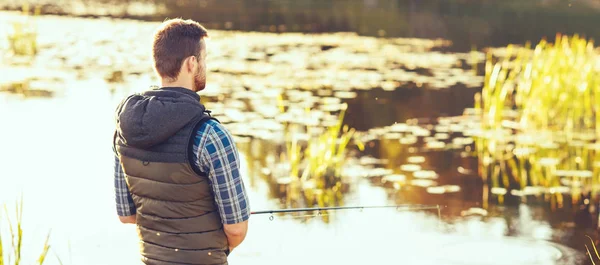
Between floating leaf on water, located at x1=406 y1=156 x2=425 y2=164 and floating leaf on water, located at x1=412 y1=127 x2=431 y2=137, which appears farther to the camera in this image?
floating leaf on water, located at x1=412 y1=127 x2=431 y2=137

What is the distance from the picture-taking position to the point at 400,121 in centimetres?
967

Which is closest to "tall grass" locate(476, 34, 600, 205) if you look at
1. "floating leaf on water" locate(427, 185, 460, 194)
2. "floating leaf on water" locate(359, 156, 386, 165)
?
"floating leaf on water" locate(427, 185, 460, 194)

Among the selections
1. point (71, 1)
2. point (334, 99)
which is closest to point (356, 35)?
point (334, 99)

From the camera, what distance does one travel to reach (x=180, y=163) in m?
2.36

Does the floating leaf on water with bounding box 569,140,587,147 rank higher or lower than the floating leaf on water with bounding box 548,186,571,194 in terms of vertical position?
higher

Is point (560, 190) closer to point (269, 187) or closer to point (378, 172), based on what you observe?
point (378, 172)

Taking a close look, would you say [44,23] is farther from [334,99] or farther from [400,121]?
[400,121]

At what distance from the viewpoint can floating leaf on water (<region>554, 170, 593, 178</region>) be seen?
7.56m

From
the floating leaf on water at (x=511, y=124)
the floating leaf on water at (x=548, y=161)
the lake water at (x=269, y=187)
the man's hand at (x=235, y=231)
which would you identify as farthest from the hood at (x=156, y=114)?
the floating leaf on water at (x=511, y=124)

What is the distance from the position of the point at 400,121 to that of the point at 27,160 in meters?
3.96

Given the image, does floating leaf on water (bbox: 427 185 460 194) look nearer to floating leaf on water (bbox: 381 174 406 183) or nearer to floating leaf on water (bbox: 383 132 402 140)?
floating leaf on water (bbox: 381 174 406 183)

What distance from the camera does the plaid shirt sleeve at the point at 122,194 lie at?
2.61 m

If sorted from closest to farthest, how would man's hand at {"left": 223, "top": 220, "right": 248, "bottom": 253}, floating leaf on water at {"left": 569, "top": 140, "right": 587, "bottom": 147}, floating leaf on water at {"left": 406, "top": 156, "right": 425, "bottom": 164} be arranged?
man's hand at {"left": 223, "top": 220, "right": 248, "bottom": 253}, floating leaf on water at {"left": 406, "top": 156, "right": 425, "bottom": 164}, floating leaf on water at {"left": 569, "top": 140, "right": 587, "bottom": 147}

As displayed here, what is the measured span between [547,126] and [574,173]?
164 centimetres
